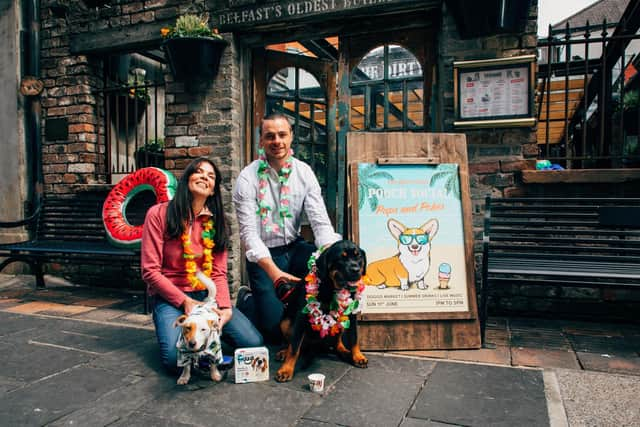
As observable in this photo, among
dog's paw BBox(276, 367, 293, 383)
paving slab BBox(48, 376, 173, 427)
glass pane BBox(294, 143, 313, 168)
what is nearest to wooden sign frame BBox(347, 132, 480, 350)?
dog's paw BBox(276, 367, 293, 383)

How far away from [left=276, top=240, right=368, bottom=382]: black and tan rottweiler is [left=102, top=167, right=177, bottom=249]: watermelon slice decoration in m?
2.03

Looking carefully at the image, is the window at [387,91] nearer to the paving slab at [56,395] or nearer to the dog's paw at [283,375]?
the dog's paw at [283,375]

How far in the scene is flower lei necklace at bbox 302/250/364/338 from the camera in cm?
259

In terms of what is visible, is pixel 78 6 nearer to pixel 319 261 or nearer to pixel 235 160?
pixel 235 160

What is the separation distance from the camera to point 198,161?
291 cm

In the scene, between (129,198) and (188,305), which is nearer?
(188,305)

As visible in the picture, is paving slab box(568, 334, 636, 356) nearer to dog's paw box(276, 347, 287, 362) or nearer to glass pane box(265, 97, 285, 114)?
dog's paw box(276, 347, 287, 362)

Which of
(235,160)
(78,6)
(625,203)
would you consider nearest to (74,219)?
(235,160)

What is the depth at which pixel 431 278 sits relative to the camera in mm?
3189

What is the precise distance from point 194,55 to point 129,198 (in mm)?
1486

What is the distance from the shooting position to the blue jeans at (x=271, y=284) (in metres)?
3.15

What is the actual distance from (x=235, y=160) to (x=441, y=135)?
7.30 feet

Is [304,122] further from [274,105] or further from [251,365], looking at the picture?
[251,365]

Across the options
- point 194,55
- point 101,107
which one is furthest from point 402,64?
point 101,107
